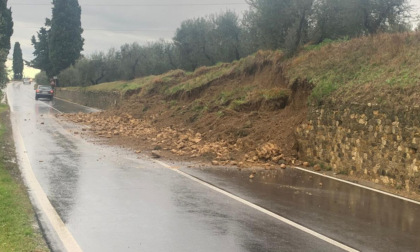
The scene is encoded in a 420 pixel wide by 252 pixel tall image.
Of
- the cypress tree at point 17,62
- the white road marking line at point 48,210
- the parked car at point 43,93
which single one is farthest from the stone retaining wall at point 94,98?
the cypress tree at point 17,62

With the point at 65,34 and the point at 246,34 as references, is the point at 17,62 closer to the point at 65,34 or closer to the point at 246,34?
the point at 65,34

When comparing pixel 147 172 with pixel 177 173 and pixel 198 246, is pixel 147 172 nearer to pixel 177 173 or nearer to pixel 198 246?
pixel 177 173

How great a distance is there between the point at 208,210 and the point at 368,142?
541 cm

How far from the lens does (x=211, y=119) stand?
747 inches

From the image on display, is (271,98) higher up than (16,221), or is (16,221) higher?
(271,98)

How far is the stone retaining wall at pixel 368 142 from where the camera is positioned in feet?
32.7

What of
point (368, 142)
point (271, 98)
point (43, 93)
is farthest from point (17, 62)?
point (368, 142)

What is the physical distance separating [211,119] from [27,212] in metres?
12.4

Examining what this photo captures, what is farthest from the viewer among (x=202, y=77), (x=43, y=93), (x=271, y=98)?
(x=43, y=93)

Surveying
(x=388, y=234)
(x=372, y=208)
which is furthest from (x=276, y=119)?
(x=388, y=234)

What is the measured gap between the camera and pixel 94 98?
44.1 metres

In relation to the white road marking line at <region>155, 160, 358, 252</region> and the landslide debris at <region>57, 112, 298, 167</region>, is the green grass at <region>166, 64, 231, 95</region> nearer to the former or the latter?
the landslide debris at <region>57, 112, 298, 167</region>

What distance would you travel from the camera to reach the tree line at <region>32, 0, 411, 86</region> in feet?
69.4

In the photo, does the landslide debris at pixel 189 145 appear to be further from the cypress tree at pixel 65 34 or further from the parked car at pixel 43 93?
the cypress tree at pixel 65 34
